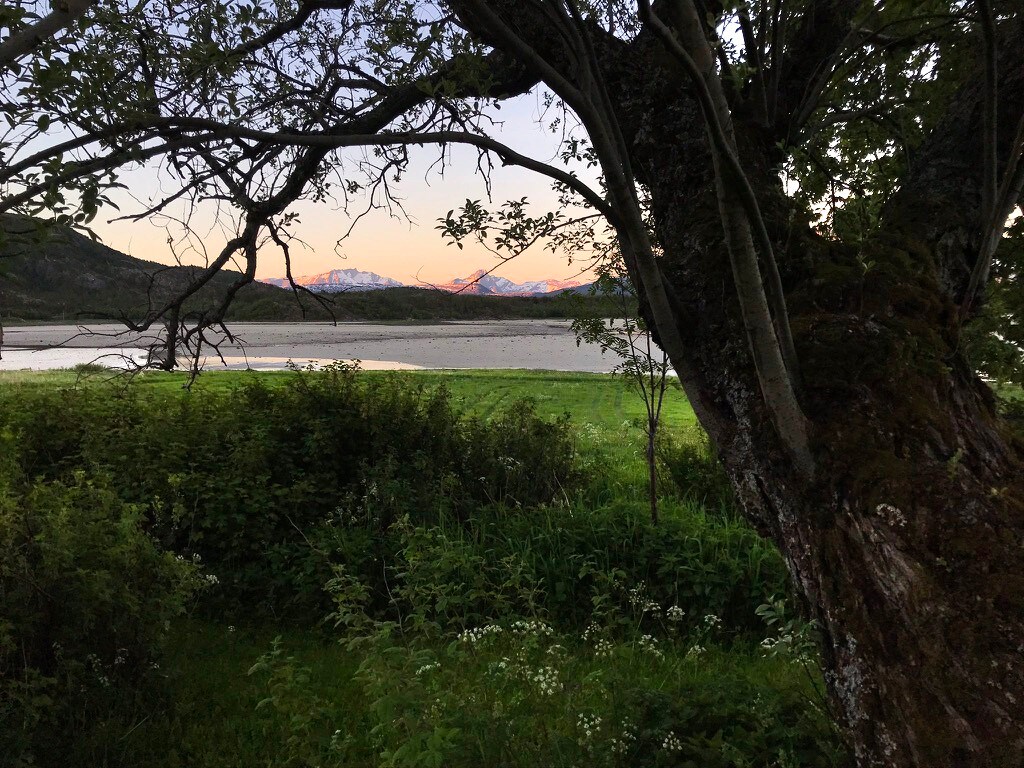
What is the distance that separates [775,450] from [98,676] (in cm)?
405

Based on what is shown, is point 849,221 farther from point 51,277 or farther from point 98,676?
point 51,277

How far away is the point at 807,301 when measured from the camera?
2.75 m

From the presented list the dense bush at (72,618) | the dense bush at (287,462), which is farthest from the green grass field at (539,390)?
the dense bush at (72,618)

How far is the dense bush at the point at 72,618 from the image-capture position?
3393 mm

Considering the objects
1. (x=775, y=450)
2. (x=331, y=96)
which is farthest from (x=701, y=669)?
(x=331, y=96)

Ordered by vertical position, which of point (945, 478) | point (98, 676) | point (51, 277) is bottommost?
point (98, 676)

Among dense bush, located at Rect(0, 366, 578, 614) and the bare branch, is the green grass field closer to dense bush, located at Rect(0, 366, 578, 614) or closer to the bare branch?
dense bush, located at Rect(0, 366, 578, 614)

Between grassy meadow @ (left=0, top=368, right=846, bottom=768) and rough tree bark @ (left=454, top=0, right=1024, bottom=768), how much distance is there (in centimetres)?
74

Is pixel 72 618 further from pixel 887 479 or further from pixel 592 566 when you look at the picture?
pixel 887 479

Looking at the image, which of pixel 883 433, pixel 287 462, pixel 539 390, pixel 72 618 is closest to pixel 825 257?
pixel 883 433

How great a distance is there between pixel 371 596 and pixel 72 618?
8.13ft

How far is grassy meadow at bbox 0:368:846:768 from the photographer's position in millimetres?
3074

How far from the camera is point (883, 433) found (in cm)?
229

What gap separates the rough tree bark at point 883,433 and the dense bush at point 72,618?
3479 millimetres
